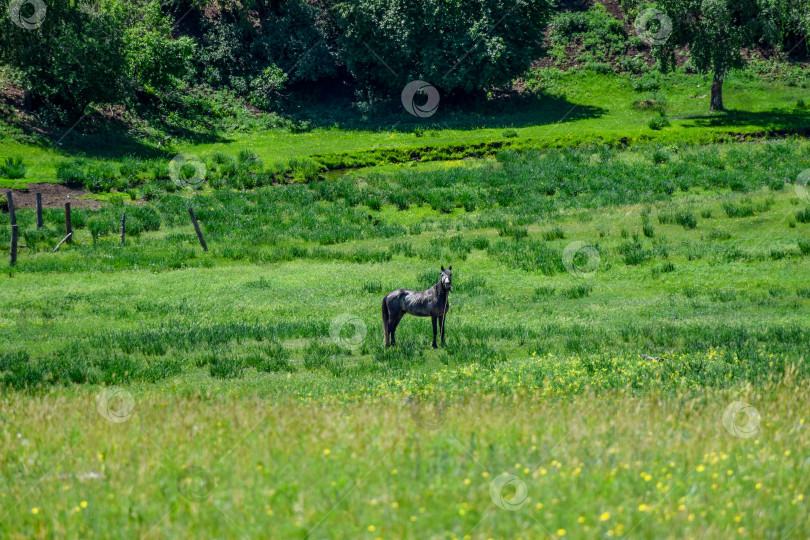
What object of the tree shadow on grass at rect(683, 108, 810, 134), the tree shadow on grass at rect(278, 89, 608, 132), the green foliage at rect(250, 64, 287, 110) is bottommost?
the tree shadow on grass at rect(683, 108, 810, 134)

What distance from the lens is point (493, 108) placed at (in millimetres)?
69938

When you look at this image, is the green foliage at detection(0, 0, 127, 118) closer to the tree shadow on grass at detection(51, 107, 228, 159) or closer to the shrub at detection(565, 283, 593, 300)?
the tree shadow on grass at detection(51, 107, 228, 159)

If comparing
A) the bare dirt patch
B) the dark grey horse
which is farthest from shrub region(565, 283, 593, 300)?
the bare dirt patch

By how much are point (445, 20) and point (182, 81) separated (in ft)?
77.6

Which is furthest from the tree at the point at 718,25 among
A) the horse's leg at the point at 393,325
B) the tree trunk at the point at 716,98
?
the horse's leg at the point at 393,325

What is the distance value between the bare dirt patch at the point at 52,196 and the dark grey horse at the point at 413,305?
2785 cm

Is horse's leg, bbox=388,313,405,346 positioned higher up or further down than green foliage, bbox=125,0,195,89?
further down

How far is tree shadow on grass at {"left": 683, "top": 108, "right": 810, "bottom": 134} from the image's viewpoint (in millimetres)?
55500

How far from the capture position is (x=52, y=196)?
136 feet

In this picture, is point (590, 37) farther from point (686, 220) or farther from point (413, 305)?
point (413, 305)

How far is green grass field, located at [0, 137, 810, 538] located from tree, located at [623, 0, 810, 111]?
1542cm

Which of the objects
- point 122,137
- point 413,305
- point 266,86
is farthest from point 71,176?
point 413,305

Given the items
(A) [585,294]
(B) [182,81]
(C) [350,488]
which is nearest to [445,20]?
(B) [182,81]

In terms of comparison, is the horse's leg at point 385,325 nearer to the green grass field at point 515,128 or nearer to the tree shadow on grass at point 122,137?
the green grass field at point 515,128
